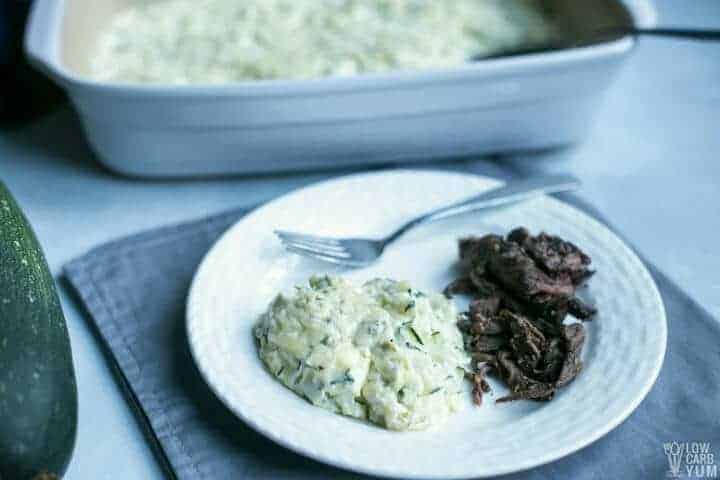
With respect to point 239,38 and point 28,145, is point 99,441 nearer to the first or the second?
point 28,145

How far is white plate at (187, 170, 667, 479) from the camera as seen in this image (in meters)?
1.17

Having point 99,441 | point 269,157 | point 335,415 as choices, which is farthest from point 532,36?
point 99,441

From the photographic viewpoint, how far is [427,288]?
61.8 inches

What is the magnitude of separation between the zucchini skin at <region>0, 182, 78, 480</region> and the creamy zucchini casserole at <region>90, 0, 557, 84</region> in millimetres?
821

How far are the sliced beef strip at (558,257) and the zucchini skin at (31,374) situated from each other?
0.83 metres

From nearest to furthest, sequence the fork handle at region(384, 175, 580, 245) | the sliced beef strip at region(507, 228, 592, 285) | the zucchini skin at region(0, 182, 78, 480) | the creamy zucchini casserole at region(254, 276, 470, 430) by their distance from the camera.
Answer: the zucchini skin at region(0, 182, 78, 480) → the creamy zucchini casserole at region(254, 276, 470, 430) → the sliced beef strip at region(507, 228, 592, 285) → the fork handle at region(384, 175, 580, 245)

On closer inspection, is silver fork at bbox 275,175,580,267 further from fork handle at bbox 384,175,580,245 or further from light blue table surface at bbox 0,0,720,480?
light blue table surface at bbox 0,0,720,480

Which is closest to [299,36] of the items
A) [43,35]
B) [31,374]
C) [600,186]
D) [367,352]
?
[43,35]

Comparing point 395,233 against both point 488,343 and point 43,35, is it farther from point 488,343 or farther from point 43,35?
point 43,35

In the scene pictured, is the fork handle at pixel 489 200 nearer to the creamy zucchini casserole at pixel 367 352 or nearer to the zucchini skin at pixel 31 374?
the creamy zucchini casserole at pixel 367 352

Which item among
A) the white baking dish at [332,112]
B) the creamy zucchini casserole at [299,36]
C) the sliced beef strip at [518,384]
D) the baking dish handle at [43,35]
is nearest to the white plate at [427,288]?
the sliced beef strip at [518,384]

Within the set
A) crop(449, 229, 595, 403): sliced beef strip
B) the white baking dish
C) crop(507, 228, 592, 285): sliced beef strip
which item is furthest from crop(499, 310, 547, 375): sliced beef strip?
the white baking dish

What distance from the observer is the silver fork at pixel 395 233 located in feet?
5.12

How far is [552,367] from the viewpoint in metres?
1.34
